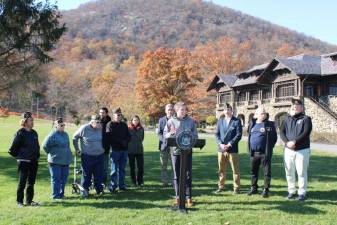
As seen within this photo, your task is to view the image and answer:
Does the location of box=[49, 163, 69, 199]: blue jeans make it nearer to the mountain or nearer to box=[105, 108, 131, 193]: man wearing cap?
box=[105, 108, 131, 193]: man wearing cap

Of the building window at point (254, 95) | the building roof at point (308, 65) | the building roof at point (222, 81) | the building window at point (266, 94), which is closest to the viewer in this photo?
the building roof at point (308, 65)

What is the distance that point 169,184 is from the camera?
36.6 ft

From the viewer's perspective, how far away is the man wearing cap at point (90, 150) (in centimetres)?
959

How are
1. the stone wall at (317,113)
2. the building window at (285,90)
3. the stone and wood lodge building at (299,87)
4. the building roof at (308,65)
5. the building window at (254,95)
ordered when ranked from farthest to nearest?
the building window at (254,95)
the building window at (285,90)
the building roof at (308,65)
the stone and wood lodge building at (299,87)
the stone wall at (317,113)

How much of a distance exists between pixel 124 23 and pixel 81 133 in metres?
166

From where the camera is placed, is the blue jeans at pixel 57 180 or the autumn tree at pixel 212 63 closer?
the blue jeans at pixel 57 180

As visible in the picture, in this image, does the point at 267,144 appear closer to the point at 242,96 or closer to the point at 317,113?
the point at 317,113

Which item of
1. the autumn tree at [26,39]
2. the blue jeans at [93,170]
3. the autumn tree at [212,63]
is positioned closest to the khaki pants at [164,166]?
the blue jeans at [93,170]

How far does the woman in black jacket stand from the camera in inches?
336

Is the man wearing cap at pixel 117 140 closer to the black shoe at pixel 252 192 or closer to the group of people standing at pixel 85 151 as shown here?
the group of people standing at pixel 85 151

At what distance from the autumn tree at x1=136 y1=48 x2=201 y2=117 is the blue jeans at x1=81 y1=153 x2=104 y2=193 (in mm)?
45111

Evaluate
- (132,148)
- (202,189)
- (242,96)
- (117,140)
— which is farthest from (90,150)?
(242,96)

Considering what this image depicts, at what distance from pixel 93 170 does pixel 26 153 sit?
1.71 m

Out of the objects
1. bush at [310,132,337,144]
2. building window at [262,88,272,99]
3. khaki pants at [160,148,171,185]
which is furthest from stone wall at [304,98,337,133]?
khaki pants at [160,148,171,185]
